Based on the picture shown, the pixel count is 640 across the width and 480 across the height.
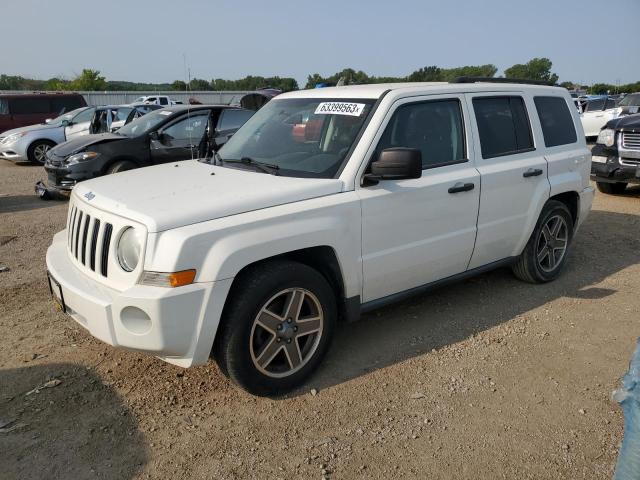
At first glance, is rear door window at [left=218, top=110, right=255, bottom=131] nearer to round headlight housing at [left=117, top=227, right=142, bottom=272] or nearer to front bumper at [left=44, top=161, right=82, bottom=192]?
front bumper at [left=44, top=161, right=82, bottom=192]

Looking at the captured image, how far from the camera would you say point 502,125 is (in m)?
4.44

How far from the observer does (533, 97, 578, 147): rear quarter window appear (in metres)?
4.79

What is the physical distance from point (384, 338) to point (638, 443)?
Answer: 233cm

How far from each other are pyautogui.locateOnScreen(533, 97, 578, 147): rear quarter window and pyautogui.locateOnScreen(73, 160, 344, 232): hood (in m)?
2.47

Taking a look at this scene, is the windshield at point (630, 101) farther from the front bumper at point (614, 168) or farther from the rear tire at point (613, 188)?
the front bumper at point (614, 168)

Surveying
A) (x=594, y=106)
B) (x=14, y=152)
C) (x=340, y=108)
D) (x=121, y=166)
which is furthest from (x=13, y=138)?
(x=594, y=106)

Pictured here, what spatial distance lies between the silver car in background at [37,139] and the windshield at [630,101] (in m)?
16.9

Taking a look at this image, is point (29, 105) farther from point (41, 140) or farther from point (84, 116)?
point (41, 140)

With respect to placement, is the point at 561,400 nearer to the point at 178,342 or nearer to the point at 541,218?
the point at 541,218

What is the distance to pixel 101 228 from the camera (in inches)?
121

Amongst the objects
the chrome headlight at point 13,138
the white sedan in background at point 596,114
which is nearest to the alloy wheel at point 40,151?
the chrome headlight at point 13,138

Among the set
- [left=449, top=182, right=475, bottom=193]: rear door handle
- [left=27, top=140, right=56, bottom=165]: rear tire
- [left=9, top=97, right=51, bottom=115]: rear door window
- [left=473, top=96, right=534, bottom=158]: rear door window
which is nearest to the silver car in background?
[left=27, top=140, right=56, bottom=165]: rear tire

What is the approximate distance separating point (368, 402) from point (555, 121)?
3299mm

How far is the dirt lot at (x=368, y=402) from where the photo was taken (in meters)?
2.76
